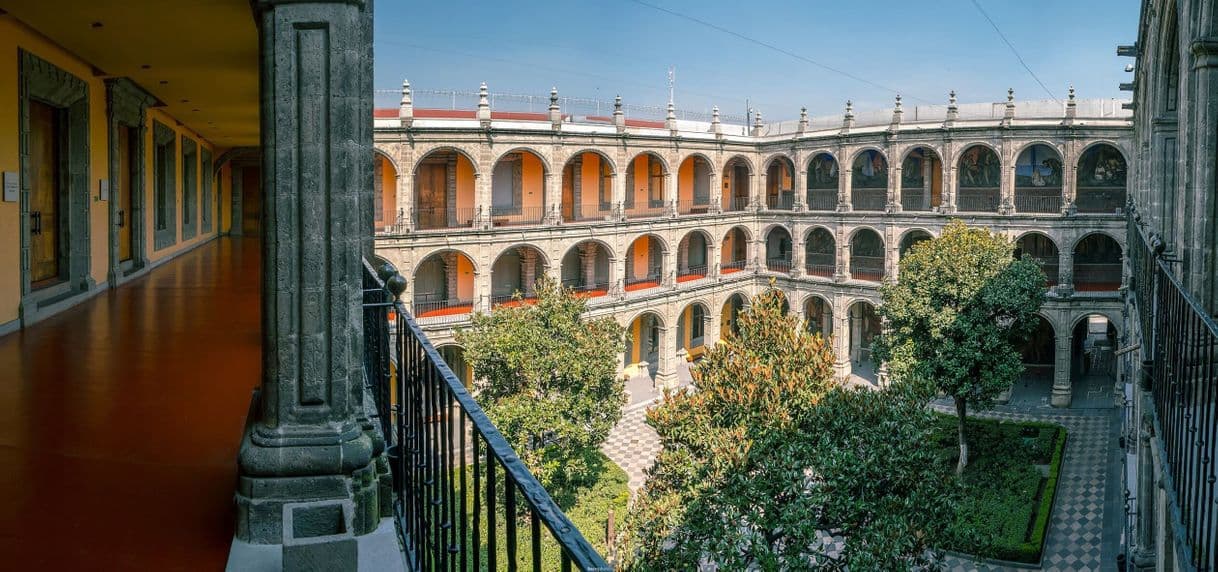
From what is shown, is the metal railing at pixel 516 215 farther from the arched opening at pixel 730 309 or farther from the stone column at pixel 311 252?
the stone column at pixel 311 252

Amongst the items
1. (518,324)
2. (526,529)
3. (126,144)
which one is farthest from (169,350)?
(518,324)

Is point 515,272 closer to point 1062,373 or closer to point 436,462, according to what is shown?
point 1062,373

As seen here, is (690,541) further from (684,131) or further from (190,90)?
(684,131)

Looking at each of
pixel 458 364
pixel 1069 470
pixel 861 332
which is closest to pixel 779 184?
pixel 861 332

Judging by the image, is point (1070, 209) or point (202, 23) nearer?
point (202, 23)

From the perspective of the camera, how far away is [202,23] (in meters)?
8.62

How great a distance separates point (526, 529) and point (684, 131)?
72.4ft

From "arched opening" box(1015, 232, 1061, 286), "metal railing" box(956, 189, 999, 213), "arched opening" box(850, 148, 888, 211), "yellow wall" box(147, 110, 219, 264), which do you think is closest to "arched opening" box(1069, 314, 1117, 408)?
"arched opening" box(1015, 232, 1061, 286)

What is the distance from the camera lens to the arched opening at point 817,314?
36.2m

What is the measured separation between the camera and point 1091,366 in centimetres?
3359

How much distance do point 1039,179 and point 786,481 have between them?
25.6 m

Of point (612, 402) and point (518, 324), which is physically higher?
point (518, 324)

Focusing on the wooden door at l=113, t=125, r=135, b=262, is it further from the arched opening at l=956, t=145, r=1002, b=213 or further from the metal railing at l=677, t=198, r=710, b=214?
the arched opening at l=956, t=145, r=1002, b=213

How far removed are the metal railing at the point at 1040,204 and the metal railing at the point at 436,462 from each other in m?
31.6
